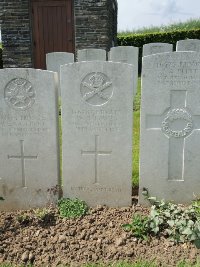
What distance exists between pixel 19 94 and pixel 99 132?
3.04 ft

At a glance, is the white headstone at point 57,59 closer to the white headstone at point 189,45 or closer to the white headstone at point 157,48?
the white headstone at point 157,48

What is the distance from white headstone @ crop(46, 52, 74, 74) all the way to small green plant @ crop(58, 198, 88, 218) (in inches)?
232

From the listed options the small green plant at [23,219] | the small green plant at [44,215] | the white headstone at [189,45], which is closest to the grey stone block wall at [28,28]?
the white headstone at [189,45]

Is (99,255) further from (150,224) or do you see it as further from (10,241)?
(10,241)

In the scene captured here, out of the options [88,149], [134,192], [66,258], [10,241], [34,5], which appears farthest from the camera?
[34,5]

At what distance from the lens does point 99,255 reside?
3225 mm

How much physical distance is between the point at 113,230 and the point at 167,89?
5.01 feet

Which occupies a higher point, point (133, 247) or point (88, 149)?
point (88, 149)

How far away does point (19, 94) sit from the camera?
148 inches

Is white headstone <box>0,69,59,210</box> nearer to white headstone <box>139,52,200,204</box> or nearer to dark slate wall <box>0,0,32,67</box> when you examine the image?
white headstone <box>139,52,200,204</box>

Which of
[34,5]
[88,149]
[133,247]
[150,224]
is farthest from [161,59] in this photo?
[34,5]

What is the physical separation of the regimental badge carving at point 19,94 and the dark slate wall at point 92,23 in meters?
8.63

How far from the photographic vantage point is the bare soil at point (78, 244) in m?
3.18

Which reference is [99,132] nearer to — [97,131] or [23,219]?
[97,131]
